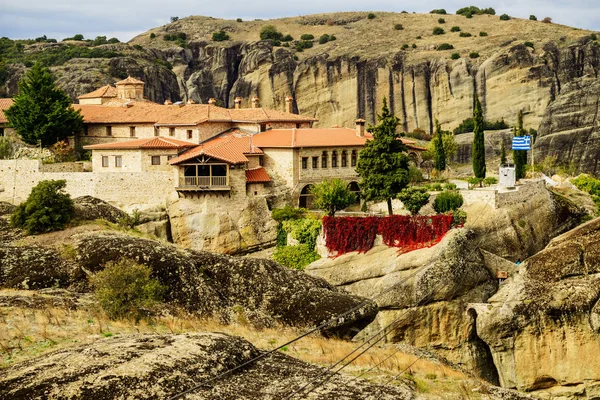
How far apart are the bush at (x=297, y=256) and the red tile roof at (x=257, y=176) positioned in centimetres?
480

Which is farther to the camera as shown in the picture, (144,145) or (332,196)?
(144,145)

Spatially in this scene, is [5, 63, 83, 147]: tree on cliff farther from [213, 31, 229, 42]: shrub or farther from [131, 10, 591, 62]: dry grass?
[213, 31, 229, 42]: shrub

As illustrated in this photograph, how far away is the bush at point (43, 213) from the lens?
39.8 m

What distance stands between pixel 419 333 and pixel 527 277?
8317 mm

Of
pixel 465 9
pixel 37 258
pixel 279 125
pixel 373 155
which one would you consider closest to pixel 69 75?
pixel 279 125

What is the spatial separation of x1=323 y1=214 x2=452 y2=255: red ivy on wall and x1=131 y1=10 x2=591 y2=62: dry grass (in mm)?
51930

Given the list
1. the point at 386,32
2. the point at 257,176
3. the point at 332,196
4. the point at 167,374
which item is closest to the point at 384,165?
the point at 332,196

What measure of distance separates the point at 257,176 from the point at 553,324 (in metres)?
23.8

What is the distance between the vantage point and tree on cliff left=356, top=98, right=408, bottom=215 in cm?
4875

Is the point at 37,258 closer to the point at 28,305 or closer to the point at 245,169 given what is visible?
the point at 28,305

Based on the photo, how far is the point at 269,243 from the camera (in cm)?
5078

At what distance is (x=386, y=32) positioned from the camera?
404ft

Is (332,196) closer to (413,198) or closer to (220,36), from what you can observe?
(413,198)

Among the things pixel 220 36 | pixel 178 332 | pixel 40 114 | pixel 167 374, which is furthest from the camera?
pixel 220 36
